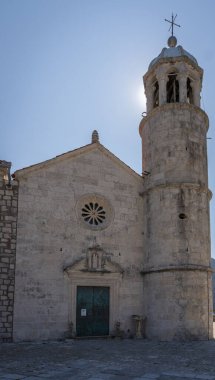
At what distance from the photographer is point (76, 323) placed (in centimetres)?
1664

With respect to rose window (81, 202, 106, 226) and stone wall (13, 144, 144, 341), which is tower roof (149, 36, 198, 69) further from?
rose window (81, 202, 106, 226)

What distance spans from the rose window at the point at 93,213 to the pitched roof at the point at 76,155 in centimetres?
233

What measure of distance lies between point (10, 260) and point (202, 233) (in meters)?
8.35

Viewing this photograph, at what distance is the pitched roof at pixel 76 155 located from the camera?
672 inches

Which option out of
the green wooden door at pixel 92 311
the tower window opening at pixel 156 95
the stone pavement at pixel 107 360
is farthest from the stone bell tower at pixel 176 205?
the green wooden door at pixel 92 311

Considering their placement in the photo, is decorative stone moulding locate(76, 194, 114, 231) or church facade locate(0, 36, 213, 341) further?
decorative stone moulding locate(76, 194, 114, 231)

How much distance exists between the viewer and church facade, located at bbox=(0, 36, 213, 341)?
16.2 m

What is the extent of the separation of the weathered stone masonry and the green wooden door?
2863 millimetres

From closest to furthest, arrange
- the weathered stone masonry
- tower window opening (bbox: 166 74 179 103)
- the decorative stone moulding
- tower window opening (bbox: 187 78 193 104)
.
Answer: the weathered stone masonry, the decorative stone moulding, tower window opening (bbox: 166 74 179 103), tower window opening (bbox: 187 78 193 104)

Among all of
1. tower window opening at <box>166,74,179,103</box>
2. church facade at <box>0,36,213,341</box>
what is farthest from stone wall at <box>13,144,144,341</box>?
tower window opening at <box>166,74,179,103</box>

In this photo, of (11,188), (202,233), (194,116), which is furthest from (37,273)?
(194,116)

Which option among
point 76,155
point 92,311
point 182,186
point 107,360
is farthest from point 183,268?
point 76,155

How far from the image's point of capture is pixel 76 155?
60.5ft

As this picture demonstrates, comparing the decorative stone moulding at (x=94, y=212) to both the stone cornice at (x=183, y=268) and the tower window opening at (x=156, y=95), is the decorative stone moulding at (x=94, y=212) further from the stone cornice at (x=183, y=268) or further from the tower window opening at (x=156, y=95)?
the tower window opening at (x=156, y=95)
